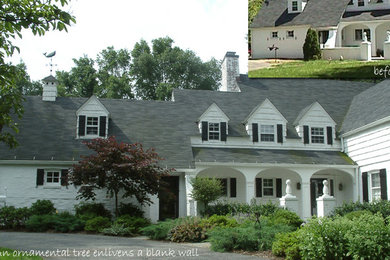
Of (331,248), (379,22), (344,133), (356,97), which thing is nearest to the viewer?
(331,248)

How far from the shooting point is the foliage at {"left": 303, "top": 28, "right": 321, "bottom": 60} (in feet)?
70.8

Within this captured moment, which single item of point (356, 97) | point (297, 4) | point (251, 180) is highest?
point (297, 4)

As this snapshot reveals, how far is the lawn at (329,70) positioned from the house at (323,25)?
47 cm

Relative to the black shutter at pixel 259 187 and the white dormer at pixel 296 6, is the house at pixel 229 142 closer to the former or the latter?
the black shutter at pixel 259 187

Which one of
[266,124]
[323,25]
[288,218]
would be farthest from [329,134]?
→ [288,218]

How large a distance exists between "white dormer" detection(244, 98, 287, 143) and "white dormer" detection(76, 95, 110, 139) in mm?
7509

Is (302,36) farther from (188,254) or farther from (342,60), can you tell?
(188,254)

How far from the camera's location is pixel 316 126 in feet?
82.6

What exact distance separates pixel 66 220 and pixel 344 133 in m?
14.9

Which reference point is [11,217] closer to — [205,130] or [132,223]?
[132,223]

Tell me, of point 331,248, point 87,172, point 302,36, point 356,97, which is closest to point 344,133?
point 356,97

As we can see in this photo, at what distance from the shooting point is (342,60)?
21.6 meters

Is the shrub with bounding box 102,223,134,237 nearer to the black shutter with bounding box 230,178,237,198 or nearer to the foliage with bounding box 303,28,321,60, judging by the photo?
the black shutter with bounding box 230,178,237,198

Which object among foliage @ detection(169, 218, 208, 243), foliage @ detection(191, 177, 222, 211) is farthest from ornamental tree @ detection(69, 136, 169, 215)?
foliage @ detection(169, 218, 208, 243)
